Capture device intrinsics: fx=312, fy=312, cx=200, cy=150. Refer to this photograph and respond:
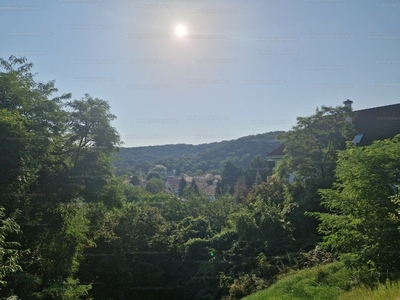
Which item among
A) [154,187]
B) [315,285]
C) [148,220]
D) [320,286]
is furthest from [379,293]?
[154,187]

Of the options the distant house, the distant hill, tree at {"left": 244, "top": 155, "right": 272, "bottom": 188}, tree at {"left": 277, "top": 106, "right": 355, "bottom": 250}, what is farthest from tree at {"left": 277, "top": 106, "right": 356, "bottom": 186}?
the distant hill

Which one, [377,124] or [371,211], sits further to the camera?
[377,124]

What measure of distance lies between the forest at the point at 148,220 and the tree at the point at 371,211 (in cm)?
3

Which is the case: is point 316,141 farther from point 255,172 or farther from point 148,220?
point 255,172

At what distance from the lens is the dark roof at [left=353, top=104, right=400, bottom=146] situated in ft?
66.6

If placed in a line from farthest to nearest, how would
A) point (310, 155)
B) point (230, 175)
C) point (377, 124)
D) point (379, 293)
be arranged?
point (230, 175) → point (377, 124) → point (310, 155) → point (379, 293)

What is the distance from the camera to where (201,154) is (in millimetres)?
101500

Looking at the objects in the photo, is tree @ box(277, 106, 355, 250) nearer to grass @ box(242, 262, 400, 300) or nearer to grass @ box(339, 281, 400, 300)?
grass @ box(242, 262, 400, 300)

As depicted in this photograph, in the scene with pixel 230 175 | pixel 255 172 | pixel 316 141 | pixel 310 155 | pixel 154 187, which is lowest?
pixel 154 187

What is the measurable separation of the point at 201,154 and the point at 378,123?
80.7m

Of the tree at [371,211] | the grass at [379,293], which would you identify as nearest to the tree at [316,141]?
the tree at [371,211]

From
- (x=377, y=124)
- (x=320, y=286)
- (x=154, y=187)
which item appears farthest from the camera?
(x=154, y=187)

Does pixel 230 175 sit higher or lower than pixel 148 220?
higher

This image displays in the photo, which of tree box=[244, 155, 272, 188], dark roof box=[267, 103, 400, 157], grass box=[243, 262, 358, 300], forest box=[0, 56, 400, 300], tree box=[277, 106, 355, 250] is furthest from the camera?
tree box=[244, 155, 272, 188]
